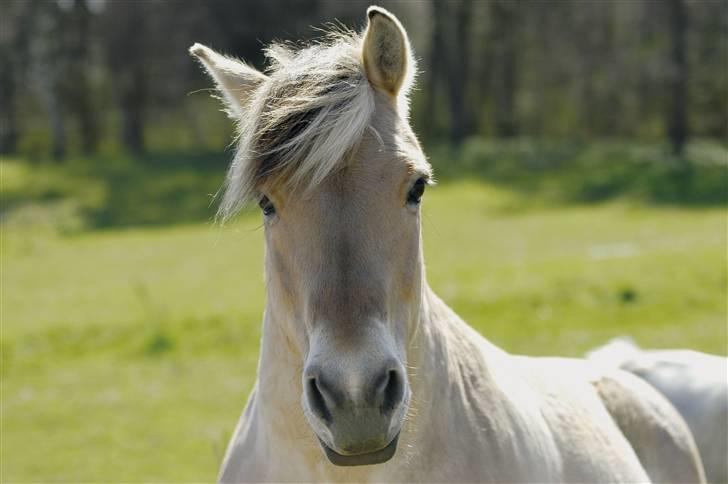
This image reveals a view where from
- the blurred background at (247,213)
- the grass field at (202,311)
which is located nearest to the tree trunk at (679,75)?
the blurred background at (247,213)

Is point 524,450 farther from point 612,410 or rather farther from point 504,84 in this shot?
point 504,84

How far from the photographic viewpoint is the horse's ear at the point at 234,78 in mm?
3420

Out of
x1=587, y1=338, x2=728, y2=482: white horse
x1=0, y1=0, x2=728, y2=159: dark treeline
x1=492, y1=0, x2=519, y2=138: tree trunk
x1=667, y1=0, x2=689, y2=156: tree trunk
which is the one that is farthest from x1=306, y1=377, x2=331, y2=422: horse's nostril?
x1=492, y1=0, x2=519, y2=138: tree trunk

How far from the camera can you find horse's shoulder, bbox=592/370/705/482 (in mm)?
4168

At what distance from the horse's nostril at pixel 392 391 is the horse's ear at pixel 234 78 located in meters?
1.35

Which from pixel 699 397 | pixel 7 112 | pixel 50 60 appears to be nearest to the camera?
pixel 699 397

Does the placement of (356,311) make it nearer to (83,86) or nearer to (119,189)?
(119,189)

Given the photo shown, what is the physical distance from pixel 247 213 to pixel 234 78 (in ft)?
35.0

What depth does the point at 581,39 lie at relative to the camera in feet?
136

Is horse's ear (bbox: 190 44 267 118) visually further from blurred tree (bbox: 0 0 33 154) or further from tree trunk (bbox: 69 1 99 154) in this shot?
tree trunk (bbox: 69 1 99 154)

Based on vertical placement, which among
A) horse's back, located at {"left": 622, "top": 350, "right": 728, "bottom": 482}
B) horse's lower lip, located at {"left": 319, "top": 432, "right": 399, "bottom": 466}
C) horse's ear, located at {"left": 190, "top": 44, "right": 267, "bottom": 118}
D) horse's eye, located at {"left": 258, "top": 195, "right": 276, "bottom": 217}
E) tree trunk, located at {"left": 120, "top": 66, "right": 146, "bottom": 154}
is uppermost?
tree trunk, located at {"left": 120, "top": 66, "right": 146, "bottom": 154}

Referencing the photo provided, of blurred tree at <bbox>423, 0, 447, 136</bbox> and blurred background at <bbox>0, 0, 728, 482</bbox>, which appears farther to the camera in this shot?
blurred tree at <bbox>423, 0, 447, 136</bbox>

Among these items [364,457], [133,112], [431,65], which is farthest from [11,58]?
[364,457]

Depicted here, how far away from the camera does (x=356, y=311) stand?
2.65 metres
